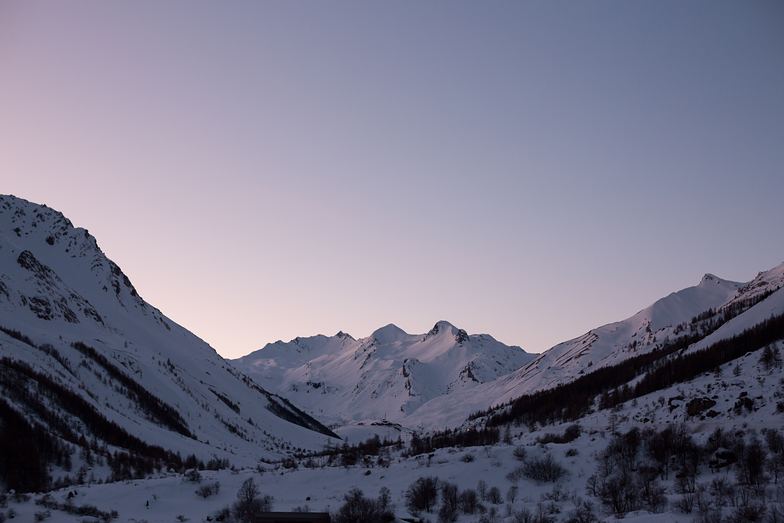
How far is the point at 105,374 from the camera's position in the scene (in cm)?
10900

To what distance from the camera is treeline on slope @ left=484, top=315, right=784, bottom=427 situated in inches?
2992

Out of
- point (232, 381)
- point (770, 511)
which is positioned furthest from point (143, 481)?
point (232, 381)

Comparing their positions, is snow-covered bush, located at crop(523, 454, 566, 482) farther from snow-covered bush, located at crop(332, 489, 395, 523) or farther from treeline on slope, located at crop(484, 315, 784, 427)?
treeline on slope, located at crop(484, 315, 784, 427)

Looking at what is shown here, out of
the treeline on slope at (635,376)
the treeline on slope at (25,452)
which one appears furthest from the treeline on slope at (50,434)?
the treeline on slope at (635,376)

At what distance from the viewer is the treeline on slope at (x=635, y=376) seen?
7600cm

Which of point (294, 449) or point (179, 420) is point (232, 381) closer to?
point (294, 449)

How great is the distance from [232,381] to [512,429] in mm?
112250

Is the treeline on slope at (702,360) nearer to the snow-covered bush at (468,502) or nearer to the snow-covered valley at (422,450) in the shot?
the snow-covered valley at (422,450)

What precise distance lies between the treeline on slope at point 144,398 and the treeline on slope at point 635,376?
162ft

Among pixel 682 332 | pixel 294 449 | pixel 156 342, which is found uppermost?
pixel 156 342

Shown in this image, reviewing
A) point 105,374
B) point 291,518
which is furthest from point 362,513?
point 105,374

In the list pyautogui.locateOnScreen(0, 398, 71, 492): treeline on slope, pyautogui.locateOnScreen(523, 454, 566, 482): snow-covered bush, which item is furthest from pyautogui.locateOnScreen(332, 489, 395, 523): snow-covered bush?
pyautogui.locateOnScreen(0, 398, 71, 492): treeline on slope

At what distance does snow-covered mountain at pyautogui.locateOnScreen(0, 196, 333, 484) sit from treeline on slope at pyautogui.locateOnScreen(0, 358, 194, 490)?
254mm

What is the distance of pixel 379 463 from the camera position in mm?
46750
